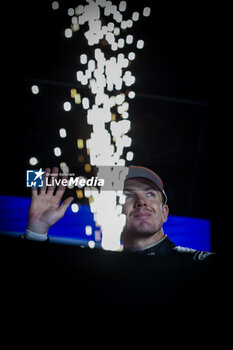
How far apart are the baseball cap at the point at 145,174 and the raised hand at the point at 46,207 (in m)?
0.32

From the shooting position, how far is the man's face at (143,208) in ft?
4.65

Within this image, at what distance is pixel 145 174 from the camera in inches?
58.6

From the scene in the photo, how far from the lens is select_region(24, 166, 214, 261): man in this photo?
140 centimetres

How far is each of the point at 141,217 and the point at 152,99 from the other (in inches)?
23.8

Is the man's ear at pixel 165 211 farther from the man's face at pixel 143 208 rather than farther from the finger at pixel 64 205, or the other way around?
the finger at pixel 64 205

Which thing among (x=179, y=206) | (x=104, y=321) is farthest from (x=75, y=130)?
(x=104, y=321)

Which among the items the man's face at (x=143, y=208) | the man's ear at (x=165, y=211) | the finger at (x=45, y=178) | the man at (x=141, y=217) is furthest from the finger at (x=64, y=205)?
the man's ear at (x=165, y=211)

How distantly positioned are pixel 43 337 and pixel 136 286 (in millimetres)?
463

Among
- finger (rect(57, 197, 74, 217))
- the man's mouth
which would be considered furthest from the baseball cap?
finger (rect(57, 197, 74, 217))

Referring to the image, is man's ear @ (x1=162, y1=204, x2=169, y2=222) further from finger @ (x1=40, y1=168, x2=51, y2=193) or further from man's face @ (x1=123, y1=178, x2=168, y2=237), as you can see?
finger @ (x1=40, y1=168, x2=51, y2=193)

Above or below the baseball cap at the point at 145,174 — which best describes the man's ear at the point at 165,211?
below

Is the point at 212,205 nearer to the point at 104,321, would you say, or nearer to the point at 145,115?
the point at 145,115

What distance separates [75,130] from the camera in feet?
5.23

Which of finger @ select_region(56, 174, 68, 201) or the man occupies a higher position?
finger @ select_region(56, 174, 68, 201)
